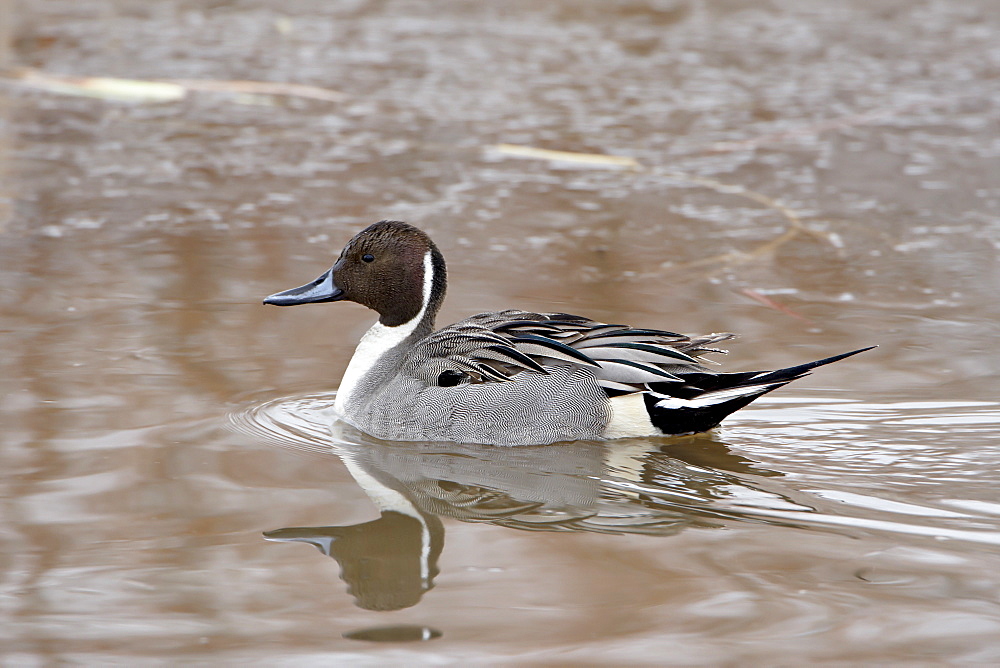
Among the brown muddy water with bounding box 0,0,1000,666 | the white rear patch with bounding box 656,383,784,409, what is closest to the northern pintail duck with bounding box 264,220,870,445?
the white rear patch with bounding box 656,383,784,409

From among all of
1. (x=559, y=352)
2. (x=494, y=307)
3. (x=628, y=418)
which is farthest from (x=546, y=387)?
(x=494, y=307)

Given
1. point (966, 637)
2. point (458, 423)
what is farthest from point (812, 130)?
point (966, 637)

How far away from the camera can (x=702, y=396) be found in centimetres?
485

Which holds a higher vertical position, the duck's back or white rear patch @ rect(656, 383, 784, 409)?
white rear patch @ rect(656, 383, 784, 409)

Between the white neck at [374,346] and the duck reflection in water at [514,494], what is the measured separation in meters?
0.15

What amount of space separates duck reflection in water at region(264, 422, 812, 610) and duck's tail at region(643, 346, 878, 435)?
0.33 feet

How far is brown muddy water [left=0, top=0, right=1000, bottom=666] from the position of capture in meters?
3.60

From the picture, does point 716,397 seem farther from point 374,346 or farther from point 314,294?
point 314,294

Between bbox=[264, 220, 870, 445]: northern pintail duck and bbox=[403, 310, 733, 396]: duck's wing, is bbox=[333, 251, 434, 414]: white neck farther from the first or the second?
bbox=[403, 310, 733, 396]: duck's wing

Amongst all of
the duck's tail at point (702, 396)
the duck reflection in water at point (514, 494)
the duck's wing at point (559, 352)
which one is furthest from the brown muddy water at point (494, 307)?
the duck's wing at point (559, 352)

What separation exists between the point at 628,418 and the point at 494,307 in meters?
1.55

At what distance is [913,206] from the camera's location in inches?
318

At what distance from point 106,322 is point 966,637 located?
4.01 metres

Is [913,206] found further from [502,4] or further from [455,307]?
[502,4]
